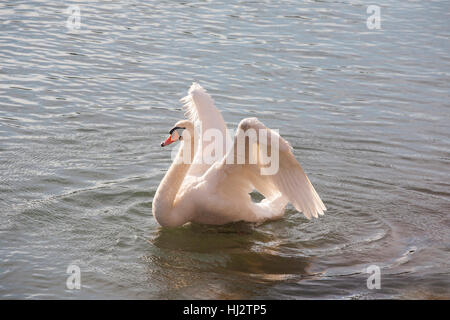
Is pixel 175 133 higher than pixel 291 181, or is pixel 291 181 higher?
pixel 175 133

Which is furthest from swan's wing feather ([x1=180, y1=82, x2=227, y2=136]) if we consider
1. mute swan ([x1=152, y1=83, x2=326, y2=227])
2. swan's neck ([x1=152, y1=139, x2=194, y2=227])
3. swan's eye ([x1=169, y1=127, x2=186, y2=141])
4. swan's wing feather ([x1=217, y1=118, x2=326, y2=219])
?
swan's wing feather ([x1=217, y1=118, x2=326, y2=219])

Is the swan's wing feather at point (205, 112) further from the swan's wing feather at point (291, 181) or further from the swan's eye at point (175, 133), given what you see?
the swan's wing feather at point (291, 181)

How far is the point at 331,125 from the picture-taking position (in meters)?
11.5

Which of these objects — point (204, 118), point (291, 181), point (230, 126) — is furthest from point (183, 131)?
point (230, 126)

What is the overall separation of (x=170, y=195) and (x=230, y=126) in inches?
143

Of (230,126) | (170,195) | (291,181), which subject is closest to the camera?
(291,181)

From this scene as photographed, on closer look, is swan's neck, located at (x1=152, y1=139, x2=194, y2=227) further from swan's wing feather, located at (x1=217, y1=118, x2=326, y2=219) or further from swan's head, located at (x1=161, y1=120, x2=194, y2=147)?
swan's wing feather, located at (x1=217, y1=118, x2=326, y2=219)

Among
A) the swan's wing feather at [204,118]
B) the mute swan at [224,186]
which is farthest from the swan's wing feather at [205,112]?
the mute swan at [224,186]

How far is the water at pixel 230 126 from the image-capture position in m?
6.98

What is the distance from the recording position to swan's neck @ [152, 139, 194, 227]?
25.2 feet

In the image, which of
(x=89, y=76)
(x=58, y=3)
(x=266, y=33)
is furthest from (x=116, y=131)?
(x=58, y=3)

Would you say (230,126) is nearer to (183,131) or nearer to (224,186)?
(183,131)

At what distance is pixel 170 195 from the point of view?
7.71 metres

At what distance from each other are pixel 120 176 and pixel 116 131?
173 centimetres
